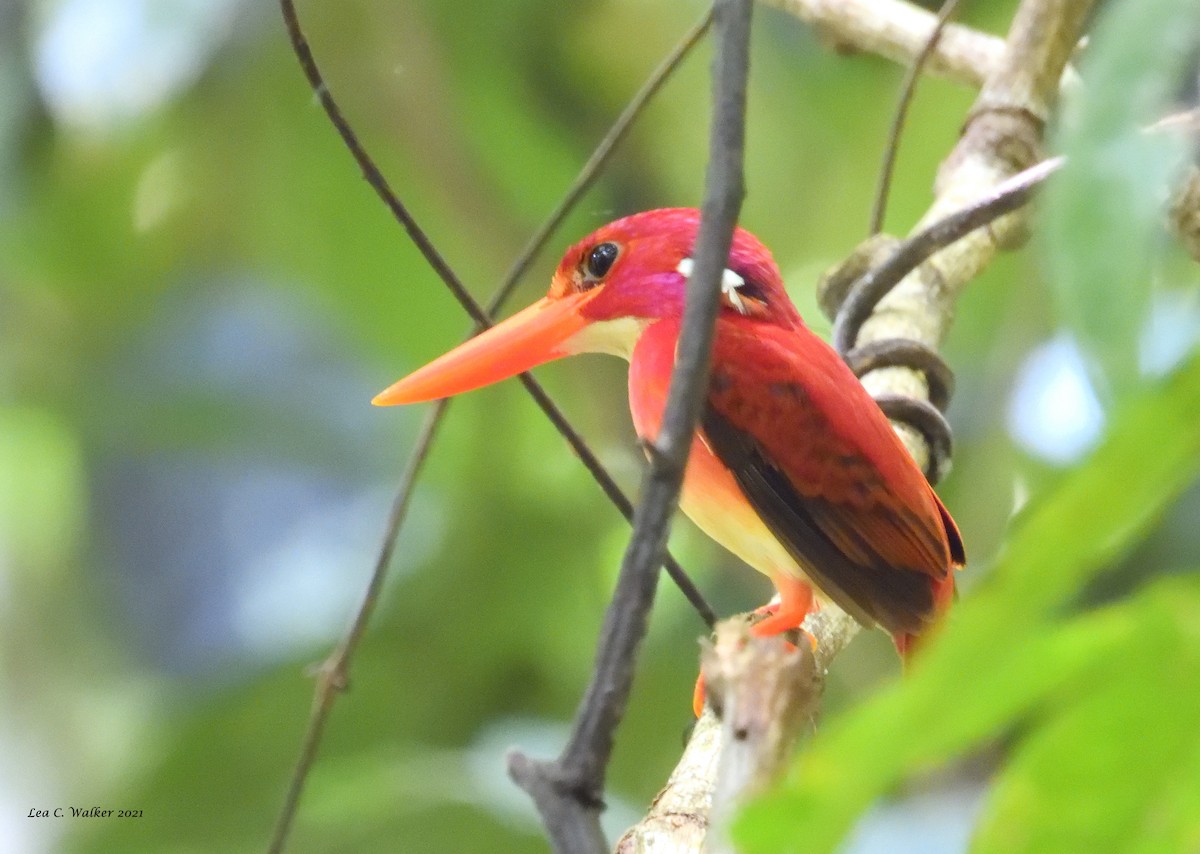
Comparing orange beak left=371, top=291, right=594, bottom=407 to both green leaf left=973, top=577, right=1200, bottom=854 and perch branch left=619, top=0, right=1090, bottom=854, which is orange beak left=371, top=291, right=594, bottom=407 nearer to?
perch branch left=619, top=0, right=1090, bottom=854

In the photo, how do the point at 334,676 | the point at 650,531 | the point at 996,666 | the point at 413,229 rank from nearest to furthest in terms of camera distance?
1. the point at 996,666
2. the point at 650,531
3. the point at 413,229
4. the point at 334,676

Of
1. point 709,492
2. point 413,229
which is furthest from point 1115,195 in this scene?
point 709,492

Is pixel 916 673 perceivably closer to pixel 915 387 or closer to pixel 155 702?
pixel 915 387

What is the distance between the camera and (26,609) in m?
2.53

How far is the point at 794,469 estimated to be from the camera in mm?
1086

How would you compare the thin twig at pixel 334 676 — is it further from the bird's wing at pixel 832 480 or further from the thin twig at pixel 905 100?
the thin twig at pixel 905 100

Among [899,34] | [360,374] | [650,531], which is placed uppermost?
[360,374]

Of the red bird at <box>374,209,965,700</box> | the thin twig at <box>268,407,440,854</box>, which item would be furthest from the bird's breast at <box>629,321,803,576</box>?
the thin twig at <box>268,407,440,854</box>

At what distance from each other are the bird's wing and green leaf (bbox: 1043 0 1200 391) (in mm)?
771

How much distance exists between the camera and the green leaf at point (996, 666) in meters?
0.26

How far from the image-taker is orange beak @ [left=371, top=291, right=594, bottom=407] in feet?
3.87

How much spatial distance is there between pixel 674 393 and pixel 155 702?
1913 mm

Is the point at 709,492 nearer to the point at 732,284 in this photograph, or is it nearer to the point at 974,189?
the point at 732,284

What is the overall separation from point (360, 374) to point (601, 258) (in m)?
1.06
